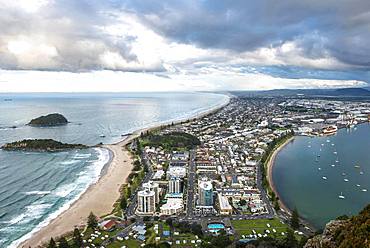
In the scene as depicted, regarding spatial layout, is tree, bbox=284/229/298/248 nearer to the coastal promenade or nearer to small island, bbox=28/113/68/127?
the coastal promenade

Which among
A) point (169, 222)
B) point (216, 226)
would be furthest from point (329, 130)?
point (169, 222)

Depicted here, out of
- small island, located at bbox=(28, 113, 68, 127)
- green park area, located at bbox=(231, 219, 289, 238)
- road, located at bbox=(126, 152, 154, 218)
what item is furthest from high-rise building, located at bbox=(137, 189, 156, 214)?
small island, located at bbox=(28, 113, 68, 127)

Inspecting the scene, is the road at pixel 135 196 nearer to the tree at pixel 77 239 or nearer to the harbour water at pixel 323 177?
the tree at pixel 77 239

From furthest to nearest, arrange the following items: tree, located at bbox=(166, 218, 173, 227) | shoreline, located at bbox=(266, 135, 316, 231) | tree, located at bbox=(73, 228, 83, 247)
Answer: shoreline, located at bbox=(266, 135, 316, 231) < tree, located at bbox=(166, 218, 173, 227) < tree, located at bbox=(73, 228, 83, 247)

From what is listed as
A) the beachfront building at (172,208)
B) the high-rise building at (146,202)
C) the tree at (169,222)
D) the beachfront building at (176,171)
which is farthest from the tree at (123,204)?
the beachfront building at (176,171)

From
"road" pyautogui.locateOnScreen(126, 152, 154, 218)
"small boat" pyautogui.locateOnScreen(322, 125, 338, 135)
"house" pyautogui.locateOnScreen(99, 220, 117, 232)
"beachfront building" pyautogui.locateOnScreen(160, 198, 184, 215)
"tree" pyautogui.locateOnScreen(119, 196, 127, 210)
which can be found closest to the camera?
"house" pyautogui.locateOnScreen(99, 220, 117, 232)

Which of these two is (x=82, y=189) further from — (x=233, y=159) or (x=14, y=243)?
(x=233, y=159)

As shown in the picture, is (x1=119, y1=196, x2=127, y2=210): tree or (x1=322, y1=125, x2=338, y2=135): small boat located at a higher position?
(x1=322, y1=125, x2=338, y2=135): small boat

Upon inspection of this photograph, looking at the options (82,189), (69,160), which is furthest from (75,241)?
(69,160)

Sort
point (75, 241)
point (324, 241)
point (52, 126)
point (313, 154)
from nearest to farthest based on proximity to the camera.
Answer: point (324, 241) → point (75, 241) → point (313, 154) → point (52, 126)
